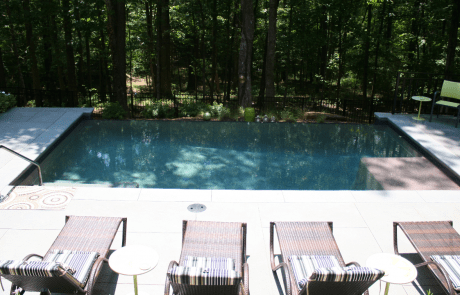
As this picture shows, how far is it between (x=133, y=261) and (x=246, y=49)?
11.7 m

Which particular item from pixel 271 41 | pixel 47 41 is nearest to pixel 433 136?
pixel 271 41

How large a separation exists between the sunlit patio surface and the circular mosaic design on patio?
170mm

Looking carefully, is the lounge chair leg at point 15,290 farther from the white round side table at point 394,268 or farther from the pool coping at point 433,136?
the pool coping at point 433,136

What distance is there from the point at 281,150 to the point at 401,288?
5.88m

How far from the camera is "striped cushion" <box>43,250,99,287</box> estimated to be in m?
3.20

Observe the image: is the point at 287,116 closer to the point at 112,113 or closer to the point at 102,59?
the point at 112,113

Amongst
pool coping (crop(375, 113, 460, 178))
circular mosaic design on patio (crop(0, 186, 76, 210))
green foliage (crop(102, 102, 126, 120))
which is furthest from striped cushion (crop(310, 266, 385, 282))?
green foliage (crop(102, 102, 126, 120))

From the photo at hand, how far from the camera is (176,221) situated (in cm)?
476

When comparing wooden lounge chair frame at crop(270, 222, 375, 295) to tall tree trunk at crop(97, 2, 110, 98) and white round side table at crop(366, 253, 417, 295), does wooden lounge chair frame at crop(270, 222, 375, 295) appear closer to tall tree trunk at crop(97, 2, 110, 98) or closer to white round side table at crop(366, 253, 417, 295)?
white round side table at crop(366, 253, 417, 295)

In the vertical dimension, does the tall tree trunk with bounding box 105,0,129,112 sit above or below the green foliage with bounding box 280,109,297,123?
above

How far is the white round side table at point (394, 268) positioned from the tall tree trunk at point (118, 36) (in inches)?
448

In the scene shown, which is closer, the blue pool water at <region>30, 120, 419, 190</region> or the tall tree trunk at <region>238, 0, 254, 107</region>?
the blue pool water at <region>30, 120, 419, 190</region>

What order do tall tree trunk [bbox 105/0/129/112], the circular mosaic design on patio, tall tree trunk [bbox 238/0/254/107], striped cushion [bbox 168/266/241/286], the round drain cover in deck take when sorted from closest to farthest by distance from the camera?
striped cushion [bbox 168/266/241/286] < the round drain cover in deck < the circular mosaic design on patio < tall tree trunk [bbox 105/0/129/112] < tall tree trunk [bbox 238/0/254/107]

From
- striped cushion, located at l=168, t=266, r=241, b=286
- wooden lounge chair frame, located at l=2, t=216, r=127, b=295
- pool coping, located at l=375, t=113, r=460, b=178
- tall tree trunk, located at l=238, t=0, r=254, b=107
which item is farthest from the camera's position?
tall tree trunk, located at l=238, t=0, r=254, b=107
